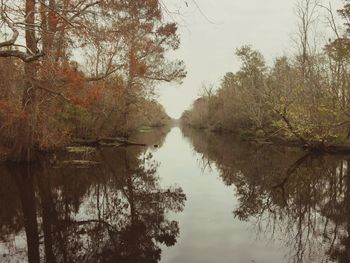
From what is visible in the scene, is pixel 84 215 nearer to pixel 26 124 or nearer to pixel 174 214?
pixel 174 214

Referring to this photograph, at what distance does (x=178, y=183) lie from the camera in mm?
16547

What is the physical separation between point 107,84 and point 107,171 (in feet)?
31.3

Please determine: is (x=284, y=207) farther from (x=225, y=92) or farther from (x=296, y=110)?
(x=225, y=92)

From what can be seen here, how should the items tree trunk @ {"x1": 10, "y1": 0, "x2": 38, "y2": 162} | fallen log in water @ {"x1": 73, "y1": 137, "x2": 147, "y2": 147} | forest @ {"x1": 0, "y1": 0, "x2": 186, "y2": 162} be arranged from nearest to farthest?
forest @ {"x1": 0, "y1": 0, "x2": 186, "y2": 162}
tree trunk @ {"x1": 10, "y1": 0, "x2": 38, "y2": 162}
fallen log in water @ {"x1": 73, "y1": 137, "x2": 147, "y2": 147}

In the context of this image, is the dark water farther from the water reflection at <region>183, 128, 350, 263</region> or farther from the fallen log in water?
the fallen log in water

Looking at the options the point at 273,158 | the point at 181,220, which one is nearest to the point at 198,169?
the point at 273,158

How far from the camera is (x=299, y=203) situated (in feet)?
39.8

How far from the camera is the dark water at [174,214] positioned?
313 inches

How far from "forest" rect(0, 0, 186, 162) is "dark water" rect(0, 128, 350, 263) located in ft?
8.20

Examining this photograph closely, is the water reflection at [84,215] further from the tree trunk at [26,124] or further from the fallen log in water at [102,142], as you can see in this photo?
the fallen log in water at [102,142]

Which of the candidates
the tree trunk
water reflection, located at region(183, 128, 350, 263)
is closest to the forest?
the tree trunk

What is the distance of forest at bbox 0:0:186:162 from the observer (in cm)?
780

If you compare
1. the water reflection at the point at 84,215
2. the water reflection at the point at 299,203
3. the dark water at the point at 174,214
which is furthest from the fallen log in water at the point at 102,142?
the water reflection at the point at 84,215

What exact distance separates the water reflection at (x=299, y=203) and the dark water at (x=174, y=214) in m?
0.03
